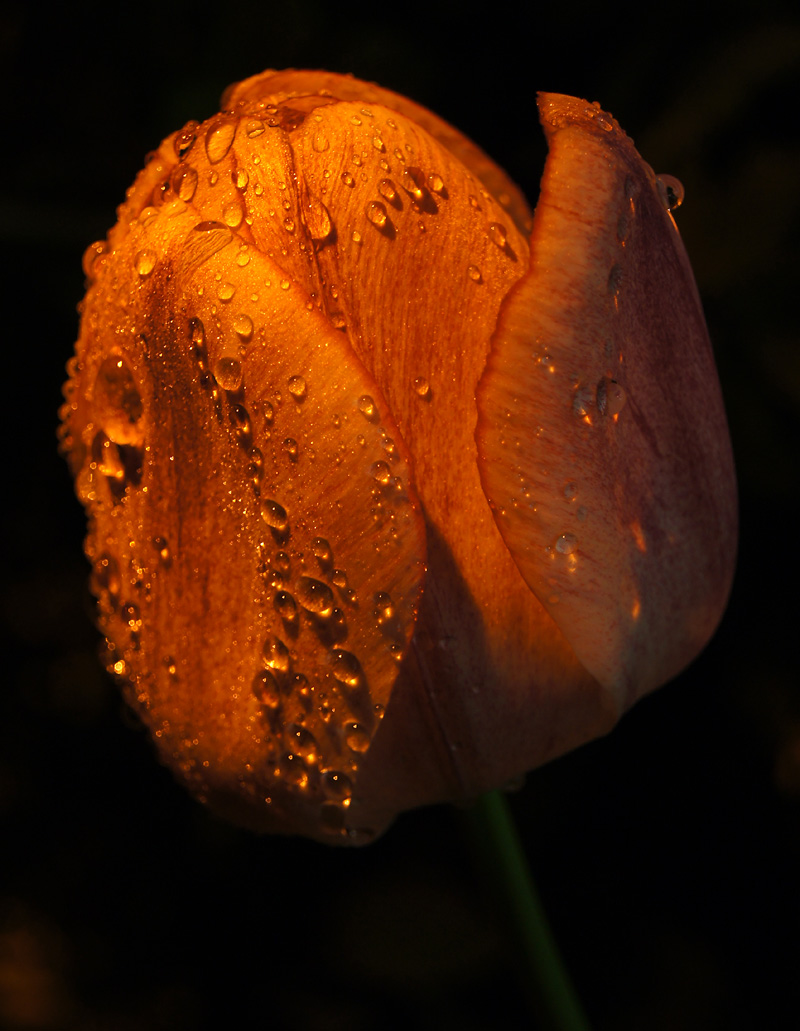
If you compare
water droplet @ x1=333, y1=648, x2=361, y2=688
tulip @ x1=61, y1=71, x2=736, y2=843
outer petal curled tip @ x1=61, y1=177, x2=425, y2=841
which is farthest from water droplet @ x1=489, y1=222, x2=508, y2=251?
water droplet @ x1=333, y1=648, x2=361, y2=688

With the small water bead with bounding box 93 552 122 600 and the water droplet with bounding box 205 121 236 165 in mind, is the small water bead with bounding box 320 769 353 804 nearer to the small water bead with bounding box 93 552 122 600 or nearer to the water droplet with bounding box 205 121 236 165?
the small water bead with bounding box 93 552 122 600

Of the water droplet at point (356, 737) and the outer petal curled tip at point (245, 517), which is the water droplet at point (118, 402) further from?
the water droplet at point (356, 737)

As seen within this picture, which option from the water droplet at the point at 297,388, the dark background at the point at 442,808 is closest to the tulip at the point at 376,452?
the water droplet at the point at 297,388

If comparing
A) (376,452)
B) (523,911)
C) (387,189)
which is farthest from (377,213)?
(523,911)

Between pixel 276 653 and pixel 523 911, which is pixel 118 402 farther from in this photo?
pixel 523 911

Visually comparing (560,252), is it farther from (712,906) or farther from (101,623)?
(712,906)

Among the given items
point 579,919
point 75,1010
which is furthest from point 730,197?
point 75,1010
